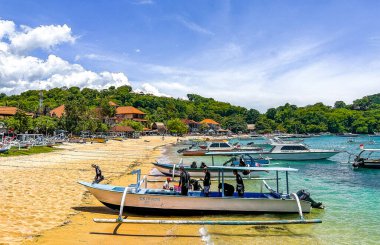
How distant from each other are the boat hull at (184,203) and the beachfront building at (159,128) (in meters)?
119

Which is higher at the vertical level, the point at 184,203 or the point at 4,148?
the point at 4,148

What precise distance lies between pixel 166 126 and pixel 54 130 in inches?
2556

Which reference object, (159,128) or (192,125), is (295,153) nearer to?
(159,128)

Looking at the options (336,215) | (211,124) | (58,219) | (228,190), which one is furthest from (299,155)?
(211,124)

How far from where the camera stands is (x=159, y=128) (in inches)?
5276

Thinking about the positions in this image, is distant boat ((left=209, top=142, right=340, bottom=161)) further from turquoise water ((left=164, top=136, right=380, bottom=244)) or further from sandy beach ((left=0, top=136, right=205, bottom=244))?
Result: sandy beach ((left=0, top=136, right=205, bottom=244))

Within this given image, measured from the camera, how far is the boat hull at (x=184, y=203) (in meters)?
13.3

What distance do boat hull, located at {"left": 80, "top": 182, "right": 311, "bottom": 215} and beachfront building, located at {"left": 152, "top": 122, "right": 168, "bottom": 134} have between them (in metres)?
119

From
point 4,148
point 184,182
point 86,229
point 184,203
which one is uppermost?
point 4,148

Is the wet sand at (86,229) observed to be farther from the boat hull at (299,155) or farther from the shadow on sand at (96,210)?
the boat hull at (299,155)

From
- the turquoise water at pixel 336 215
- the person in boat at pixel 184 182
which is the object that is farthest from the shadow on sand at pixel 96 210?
the turquoise water at pixel 336 215

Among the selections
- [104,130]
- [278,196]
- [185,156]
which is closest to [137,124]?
[104,130]

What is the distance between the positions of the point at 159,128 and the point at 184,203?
121 meters

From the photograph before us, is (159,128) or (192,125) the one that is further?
(192,125)
